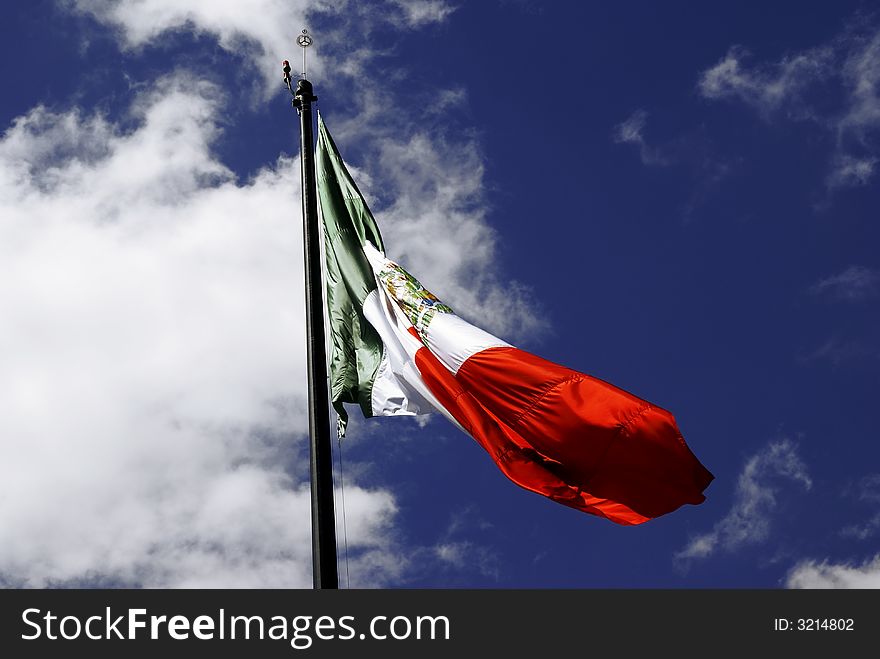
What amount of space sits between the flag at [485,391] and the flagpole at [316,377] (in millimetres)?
1080

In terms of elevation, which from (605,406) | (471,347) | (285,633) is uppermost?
(471,347)

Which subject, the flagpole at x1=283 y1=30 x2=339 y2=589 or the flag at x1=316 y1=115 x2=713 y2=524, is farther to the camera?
the flag at x1=316 y1=115 x2=713 y2=524

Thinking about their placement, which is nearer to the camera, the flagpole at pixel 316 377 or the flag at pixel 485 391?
the flagpole at pixel 316 377

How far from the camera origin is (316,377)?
36.7 ft

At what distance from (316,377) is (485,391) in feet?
8.70

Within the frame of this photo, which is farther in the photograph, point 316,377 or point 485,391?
point 485,391

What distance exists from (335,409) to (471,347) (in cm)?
214

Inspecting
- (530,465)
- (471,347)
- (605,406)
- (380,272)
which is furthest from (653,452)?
(380,272)

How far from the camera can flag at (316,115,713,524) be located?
457 inches

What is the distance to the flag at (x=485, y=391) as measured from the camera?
11.6 metres

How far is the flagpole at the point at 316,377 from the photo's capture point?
32.2ft

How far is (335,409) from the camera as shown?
12.9m

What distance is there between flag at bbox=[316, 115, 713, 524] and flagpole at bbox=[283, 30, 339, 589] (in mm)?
1080

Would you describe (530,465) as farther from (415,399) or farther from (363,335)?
(363,335)
